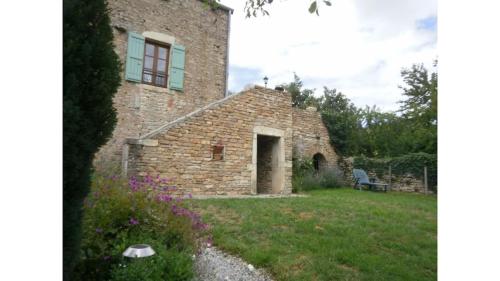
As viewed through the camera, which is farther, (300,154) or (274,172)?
(300,154)

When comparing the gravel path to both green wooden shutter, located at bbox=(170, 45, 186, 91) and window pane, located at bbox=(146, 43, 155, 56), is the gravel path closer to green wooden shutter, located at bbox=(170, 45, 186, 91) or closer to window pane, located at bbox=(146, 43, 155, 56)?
green wooden shutter, located at bbox=(170, 45, 186, 91)

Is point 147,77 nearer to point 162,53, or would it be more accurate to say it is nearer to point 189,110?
point 162,53

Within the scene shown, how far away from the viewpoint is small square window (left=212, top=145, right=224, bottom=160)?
815cm

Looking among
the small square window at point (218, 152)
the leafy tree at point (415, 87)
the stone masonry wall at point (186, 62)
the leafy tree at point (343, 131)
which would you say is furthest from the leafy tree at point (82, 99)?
the leafy tree at point (415, 87)

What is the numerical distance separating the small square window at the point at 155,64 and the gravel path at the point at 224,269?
7173 mm

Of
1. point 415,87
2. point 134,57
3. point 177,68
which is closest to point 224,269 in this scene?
point 134,57

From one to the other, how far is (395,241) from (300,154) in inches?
327

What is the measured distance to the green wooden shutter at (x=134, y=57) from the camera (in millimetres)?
8688

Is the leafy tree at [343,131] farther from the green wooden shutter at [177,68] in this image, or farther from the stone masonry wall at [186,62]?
the green wooden shutter at [177,68]

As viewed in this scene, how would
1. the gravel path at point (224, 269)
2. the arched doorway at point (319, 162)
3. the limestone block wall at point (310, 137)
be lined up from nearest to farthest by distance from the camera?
the gravel path at point (224, 269)
the limestone block wall at point (310, 137)
the arched doorway at point (319, 162)

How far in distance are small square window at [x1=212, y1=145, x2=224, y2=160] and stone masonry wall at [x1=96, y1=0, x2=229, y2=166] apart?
2.24 meters
